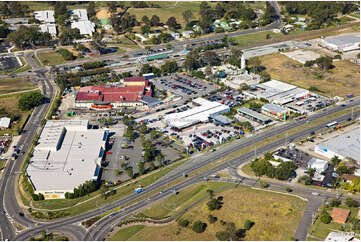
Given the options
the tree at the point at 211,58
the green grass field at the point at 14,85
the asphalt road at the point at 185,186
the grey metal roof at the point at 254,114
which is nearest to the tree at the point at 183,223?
the asphalt road at the point at 185,186

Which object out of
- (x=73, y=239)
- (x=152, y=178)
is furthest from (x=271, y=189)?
(x=73, y=239)

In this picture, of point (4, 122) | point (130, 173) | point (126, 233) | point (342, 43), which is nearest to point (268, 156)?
point (130, 173)

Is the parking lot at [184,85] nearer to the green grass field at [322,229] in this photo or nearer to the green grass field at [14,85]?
the green grass field at [14,85]

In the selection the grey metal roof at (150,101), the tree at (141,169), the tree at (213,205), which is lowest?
the tree at (213,205)

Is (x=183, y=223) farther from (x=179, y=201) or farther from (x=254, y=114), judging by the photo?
(x=254, y=114)

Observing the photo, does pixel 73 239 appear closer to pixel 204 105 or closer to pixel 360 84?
pixel 204 105

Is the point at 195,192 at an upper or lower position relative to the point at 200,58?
lower

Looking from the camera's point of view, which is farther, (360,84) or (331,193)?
(360,84)

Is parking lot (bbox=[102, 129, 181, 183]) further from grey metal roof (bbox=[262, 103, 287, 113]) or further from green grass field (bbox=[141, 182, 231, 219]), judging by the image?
grey metal roof (bbox=[262, 103, 287, 113])

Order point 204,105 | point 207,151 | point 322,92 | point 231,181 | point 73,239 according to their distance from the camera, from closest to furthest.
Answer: point 73,239, point 231,181, point 207,151, point 204,105, point 322,92
